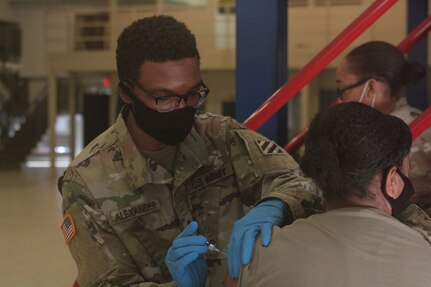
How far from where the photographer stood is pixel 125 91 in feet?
5.60

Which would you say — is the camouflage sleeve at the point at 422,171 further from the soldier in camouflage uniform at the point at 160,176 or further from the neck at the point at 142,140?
the neck at the point at 142,140

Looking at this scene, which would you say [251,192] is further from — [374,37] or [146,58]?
[374,37]

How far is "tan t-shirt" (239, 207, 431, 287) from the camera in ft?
3.81

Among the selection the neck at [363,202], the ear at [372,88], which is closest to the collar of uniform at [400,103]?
the ear at [372,88]

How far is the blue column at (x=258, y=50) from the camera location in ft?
9.23

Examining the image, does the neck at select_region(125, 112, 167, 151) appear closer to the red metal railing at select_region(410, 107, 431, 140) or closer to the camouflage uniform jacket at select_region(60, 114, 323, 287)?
the camouflage uniform jacket at select_region(60, 114, 323, 287)

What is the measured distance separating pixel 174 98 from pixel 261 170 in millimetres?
359

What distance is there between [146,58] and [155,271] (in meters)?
0.60

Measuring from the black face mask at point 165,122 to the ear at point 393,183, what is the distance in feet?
2.00

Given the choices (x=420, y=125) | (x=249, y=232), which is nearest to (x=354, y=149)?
(x=249, y=232)

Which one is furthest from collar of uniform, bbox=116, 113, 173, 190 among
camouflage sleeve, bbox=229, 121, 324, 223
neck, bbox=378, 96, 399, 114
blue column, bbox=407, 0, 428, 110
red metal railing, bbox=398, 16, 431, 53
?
blue column, bbox=407, 0, 428, 110

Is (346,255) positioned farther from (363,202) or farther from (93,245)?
(93,245)

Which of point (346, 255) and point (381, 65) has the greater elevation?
point (381, 65)

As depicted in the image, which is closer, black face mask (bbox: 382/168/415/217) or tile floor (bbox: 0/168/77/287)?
black face mask (bbox: 382/168/415/217)
